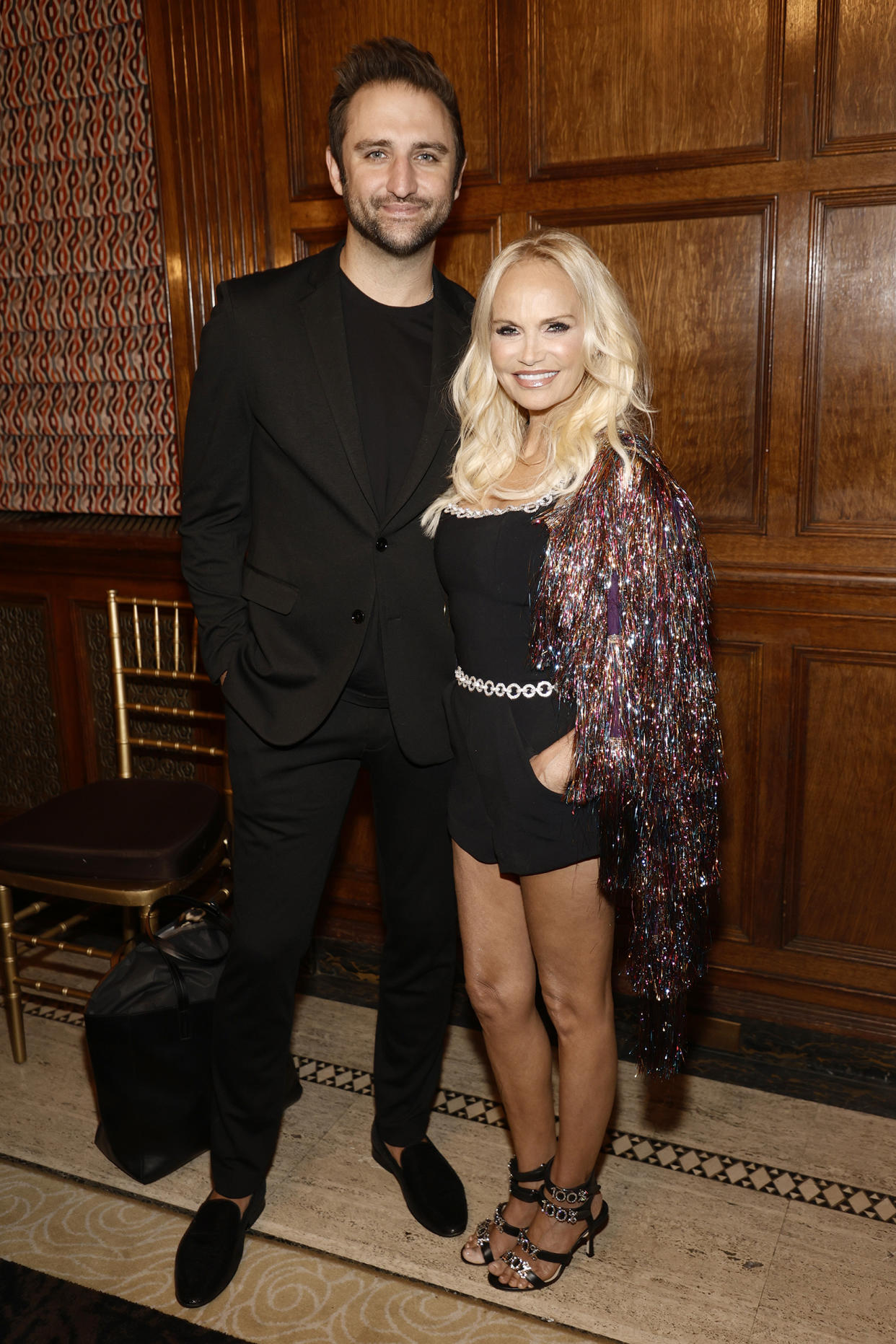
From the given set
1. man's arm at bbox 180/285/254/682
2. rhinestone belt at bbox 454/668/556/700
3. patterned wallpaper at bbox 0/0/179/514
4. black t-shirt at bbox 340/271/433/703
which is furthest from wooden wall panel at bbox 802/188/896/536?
patterned wallpaper at bbox 0/0/179/514

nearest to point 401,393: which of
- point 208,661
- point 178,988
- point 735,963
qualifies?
point 208,661

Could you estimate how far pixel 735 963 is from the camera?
2.68m

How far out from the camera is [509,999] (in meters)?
1.91

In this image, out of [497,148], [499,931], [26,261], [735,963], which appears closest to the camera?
[499,931]

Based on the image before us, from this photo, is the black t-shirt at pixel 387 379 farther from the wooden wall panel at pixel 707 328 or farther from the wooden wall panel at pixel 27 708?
the wooden wall panel at pixel 27 708

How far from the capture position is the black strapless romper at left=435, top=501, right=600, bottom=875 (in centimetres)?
170

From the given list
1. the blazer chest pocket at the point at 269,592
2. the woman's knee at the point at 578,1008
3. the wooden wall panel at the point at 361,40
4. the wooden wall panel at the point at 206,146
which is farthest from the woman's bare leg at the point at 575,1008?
the wooden wall panel at the point at 206,146

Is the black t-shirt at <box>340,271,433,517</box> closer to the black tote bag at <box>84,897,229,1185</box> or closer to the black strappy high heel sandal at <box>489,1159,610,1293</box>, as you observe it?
the black tote bag at <box>84,897,229,1185</box>

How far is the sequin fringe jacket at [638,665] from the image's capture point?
1604 millimetres

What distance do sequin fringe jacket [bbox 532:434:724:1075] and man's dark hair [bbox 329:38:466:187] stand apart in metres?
0.73

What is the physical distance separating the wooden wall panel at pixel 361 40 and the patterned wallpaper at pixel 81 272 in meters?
0.53

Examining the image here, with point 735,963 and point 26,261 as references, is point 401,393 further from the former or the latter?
point 26,261

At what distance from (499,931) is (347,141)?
54.5 inches

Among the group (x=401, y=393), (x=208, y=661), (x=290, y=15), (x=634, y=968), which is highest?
(x=290, y=15)
